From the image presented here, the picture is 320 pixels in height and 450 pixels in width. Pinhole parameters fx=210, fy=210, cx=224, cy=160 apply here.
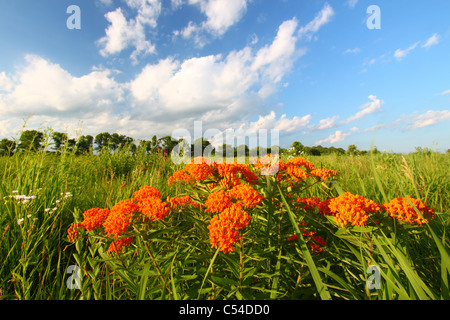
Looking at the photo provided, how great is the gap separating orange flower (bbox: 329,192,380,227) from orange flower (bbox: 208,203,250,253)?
671 millimetres

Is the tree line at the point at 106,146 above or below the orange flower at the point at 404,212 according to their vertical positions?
above

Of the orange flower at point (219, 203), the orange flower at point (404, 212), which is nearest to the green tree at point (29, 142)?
the orange flower at point (219, 203)

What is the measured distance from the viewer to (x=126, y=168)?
6785 mm

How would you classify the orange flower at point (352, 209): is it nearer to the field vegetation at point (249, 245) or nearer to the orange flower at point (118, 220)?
the field vegetation at point (249, 245)

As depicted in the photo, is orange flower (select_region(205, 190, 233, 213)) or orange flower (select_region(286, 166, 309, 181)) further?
orange flower (select_region(286, 166, 309, 181))

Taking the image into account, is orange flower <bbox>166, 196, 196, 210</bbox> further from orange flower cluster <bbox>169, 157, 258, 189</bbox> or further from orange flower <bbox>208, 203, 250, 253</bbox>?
orange flower <bbox>208, 203, 250, 253</bbox>

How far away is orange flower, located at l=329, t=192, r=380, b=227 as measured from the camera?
137 centimetres

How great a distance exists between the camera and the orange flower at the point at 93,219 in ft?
5.11

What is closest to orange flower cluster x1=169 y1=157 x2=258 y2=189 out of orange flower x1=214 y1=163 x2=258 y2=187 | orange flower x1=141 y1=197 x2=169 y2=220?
orange flower x1=214 y1=163 x2=258 y2=187

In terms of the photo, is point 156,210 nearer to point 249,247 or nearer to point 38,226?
point 249,247

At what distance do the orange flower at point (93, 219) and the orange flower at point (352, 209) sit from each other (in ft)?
5.63
